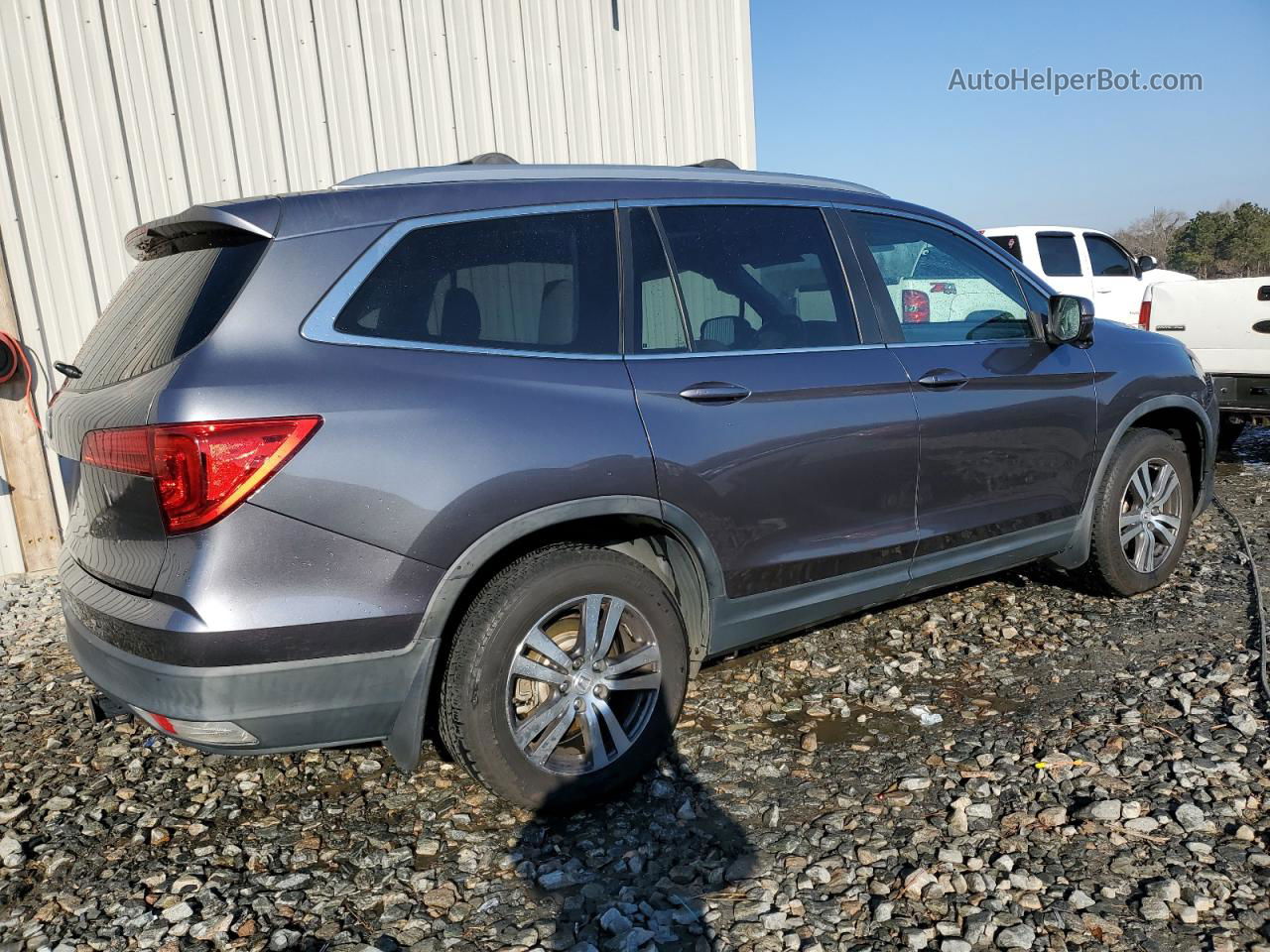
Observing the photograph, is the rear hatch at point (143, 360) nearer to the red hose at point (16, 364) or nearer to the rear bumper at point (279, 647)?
the rear bumper at point (279, 647)

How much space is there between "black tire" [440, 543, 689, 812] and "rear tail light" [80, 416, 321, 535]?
682 mm

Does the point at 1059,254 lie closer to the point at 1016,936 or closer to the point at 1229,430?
the point at 1229,430

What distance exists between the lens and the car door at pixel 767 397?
9.29 ft

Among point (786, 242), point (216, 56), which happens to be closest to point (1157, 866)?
point (786, 242)

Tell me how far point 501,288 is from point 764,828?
5.77 ft

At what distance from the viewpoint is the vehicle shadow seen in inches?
90.1

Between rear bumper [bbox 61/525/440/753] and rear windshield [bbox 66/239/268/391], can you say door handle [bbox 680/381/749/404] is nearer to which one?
rear bumper [bbox 61/525/440/753]

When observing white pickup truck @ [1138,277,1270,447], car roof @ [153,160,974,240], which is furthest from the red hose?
white pickup truck @ [1138,277,1270,447]

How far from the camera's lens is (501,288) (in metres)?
2.66

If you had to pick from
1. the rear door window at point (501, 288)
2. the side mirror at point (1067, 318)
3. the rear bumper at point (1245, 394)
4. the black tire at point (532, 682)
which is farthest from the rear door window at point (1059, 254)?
the black tire at point (532, 682)

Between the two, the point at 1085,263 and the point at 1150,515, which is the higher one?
the point at 1085,263

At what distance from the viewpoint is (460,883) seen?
251 centimetres

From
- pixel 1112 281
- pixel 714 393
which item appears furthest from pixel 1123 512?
pixel 1112 281

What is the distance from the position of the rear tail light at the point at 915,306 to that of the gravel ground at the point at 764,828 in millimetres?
1421
